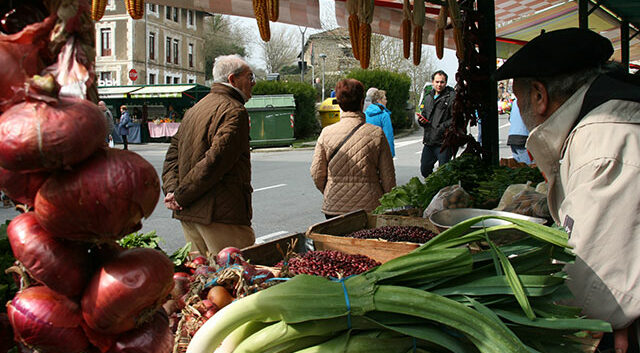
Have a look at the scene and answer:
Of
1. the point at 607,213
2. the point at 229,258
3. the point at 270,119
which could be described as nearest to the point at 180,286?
the point at 229,258

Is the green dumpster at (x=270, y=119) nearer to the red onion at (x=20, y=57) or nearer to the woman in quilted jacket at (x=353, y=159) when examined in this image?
Result: the woman in quilted jacket at (x=353, y=159)

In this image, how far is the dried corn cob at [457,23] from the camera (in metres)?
5.25

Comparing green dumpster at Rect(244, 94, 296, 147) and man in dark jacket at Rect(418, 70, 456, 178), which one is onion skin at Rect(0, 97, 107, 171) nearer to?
man in dark jacket at Rect(418, 70, 456, 178)

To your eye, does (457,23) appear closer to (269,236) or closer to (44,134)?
(269,236)

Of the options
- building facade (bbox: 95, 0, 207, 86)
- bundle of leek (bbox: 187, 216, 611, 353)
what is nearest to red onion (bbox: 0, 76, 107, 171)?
bundle of leek (bbox: 187, 216, 611, 353)

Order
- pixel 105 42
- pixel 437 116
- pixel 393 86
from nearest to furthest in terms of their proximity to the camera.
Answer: pixel 437 116, pixel 393 86, pixel 105 42

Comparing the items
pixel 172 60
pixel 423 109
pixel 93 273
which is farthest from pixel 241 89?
pixel 172 60

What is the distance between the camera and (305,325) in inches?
64.6

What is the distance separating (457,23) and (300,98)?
21444 millimetres

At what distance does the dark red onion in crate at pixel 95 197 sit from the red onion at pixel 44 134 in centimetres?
3

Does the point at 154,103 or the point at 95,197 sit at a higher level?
the point at 154,103

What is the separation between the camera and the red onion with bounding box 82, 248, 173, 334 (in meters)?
0.81

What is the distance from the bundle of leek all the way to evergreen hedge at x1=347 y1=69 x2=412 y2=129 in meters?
27.3

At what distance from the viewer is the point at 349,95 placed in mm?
4543
